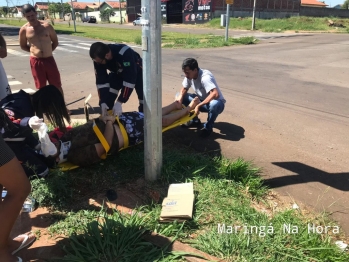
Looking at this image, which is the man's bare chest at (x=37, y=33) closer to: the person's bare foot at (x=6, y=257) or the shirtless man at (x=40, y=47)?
the shirtless man at (x=40, y=47)

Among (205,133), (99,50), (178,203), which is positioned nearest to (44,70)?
(99,50)

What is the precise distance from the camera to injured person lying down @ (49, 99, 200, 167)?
3.37m

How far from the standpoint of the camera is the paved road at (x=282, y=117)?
11.8 ft

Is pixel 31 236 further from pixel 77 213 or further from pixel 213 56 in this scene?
pixel 213 56

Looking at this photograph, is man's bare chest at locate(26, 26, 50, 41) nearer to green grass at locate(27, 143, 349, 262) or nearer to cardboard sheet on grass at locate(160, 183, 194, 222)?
green grass at locate(27, 143, 349, 262)

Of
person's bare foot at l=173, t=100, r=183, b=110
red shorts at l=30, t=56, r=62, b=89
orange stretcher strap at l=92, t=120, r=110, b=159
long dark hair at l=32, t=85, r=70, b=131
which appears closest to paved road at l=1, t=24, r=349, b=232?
person's bare foot at l=173, t=100, r=183, b=110

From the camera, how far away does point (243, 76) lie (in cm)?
920

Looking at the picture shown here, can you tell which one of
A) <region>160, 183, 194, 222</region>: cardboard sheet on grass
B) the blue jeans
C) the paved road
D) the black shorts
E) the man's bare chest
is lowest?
the paved road

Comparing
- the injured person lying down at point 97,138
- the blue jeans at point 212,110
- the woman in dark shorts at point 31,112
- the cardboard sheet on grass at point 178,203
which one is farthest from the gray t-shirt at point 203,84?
the woman in dark shorts at point 31,112

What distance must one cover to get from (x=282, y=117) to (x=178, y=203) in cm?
348

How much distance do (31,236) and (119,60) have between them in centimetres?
253

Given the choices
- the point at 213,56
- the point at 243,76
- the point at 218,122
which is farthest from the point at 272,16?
the point at 218,122

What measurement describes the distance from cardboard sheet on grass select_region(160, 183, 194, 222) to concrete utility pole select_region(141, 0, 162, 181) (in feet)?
1.04

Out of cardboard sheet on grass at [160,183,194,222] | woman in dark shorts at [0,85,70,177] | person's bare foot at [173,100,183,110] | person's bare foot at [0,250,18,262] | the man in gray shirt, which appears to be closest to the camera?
person's bare foot at [0,250,18,262]
